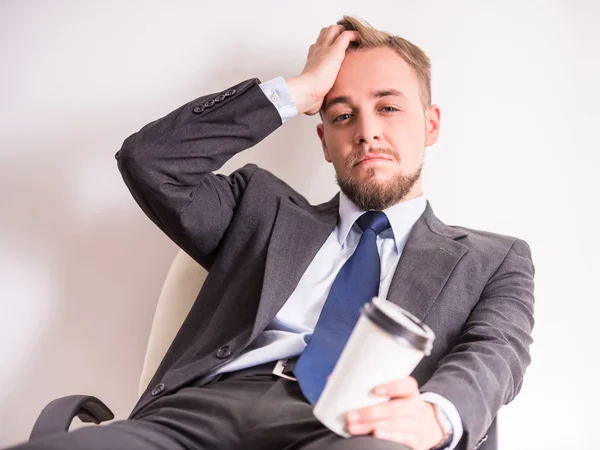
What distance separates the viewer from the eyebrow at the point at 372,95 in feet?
6.44

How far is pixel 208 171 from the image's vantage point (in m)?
1.77

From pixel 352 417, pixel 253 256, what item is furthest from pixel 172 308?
pixel 352 417

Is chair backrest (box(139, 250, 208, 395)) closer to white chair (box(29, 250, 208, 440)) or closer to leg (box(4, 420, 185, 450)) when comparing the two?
white chair (box(29, 250, 208, 440))

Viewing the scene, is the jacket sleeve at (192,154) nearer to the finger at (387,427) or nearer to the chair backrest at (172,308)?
the chair backrest at (172,308)

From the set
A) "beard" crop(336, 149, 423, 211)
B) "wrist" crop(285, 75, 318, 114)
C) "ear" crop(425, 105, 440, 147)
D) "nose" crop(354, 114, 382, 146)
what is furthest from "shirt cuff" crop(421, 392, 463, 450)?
"ear" crop(425, 105, 440, 147)

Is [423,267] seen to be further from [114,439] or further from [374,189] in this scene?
[114,439]

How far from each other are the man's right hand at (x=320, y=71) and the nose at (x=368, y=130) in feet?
0.50

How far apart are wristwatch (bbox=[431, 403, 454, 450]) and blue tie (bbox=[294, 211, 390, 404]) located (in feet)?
0.79

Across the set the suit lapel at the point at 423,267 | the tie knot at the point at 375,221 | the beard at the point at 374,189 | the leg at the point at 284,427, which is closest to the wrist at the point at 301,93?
the beard at the point at 374,189

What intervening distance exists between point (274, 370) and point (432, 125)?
106 centimetres

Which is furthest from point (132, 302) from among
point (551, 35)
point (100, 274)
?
point (551, 35)

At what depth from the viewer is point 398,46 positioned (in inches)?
82.3

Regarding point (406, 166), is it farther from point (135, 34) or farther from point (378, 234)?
point (135, 34)

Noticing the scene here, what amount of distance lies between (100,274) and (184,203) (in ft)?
2.64
